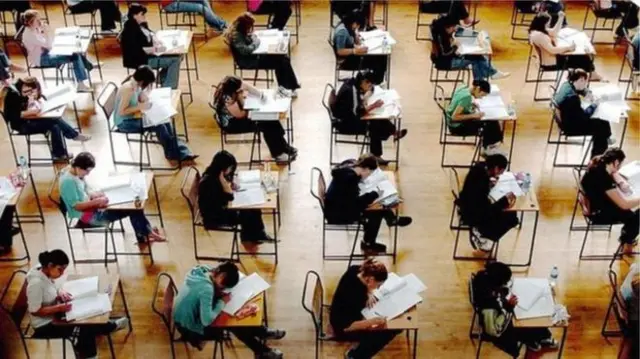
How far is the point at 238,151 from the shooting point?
9.02 metres

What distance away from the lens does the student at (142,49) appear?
9.20 metres

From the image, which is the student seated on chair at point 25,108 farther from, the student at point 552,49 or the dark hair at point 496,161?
the student at point 552,49

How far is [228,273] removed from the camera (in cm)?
584

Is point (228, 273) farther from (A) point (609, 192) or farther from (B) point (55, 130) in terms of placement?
(B) point (55, 130)

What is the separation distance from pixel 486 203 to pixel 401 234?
3.67ft

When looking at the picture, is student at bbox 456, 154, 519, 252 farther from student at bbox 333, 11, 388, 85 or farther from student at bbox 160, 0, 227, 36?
student at bbox 160, 0, 227, 36

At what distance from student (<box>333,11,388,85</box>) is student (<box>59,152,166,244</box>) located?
10.8 ft

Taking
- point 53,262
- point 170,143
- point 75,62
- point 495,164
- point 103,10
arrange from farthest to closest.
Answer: point 103,10 → point 75,62 → point 170,143 → point 495,164 → point 53,262

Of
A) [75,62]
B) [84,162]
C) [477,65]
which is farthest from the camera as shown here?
[477,65]

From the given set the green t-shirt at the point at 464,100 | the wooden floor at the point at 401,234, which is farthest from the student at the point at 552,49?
the green t-shirt at the point at 464,100

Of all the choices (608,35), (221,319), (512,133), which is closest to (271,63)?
(512,133)

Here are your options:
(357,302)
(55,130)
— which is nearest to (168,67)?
(55,130)

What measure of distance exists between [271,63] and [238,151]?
1173 mm

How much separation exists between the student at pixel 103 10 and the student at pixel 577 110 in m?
6.07
